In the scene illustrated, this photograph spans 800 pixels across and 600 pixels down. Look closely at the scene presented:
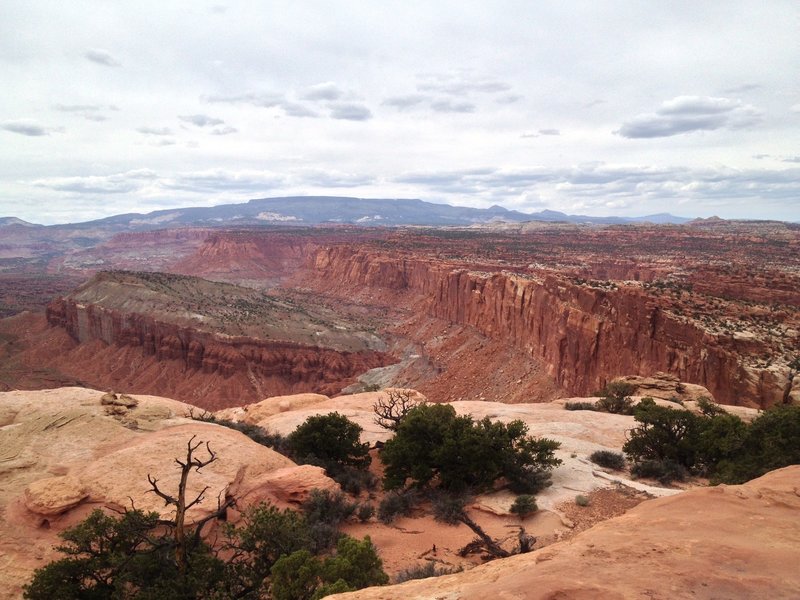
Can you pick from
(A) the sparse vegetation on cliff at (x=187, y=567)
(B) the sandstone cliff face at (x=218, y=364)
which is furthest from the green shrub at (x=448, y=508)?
(B) the sandstone cliff face at (x=218, y=364)

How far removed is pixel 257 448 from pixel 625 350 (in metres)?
26.9

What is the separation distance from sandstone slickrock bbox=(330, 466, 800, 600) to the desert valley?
39 mm

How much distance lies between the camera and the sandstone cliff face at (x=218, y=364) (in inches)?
2168

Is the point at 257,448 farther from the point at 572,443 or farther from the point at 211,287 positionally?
the point at 211,287

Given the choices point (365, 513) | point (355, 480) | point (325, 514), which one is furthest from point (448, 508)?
point (355, 480)

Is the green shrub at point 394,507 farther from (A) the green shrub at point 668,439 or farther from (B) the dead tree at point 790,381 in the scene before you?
(B) the dead tree at point 790,381

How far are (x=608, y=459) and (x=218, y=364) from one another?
4860cm

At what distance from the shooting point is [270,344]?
58719 mm

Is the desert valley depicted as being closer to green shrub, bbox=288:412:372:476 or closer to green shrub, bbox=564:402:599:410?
green shrub, bbox=564:402:599:410

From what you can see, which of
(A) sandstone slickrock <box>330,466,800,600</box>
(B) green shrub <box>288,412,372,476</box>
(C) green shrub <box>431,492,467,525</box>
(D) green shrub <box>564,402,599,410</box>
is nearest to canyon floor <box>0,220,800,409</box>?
(D) green shrub <box>564,402,599,410</box>

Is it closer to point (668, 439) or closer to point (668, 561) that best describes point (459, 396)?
point (668, 439)

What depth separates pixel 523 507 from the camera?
13.8 meters

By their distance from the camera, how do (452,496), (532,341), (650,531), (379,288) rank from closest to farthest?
1. (650,531)
2. (452,496)
3. (532,341)
4. (379,288)

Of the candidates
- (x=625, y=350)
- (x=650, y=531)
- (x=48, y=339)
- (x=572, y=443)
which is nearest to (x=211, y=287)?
(x=48, y=339)
